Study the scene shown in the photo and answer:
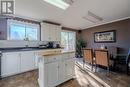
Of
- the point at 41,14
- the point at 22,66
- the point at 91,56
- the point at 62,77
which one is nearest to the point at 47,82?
the point at 62,77

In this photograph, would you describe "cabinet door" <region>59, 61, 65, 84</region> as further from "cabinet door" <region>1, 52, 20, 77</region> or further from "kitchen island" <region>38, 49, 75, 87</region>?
"cabinet door" <region>1, 52, 20, 77</region>

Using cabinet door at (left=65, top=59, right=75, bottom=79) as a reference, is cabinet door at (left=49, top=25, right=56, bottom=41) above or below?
above

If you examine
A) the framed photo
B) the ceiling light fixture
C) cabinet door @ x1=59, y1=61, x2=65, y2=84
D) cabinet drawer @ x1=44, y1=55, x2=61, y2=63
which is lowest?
cabinet door @ x1=59, y1=61, x2=65, y2=84

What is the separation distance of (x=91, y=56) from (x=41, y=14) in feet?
9.52

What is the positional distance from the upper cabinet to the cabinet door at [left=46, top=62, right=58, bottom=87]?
98.5 inches

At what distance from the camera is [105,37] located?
573cm

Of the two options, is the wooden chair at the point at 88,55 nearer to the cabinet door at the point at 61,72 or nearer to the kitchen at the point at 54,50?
the kitchen at the point at 54,50

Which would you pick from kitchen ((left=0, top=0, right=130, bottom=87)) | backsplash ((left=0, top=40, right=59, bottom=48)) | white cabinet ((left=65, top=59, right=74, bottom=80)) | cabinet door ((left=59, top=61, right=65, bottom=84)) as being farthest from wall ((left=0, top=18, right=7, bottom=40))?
white cabinet ((left=65, top=59, right=74, bottom=80))

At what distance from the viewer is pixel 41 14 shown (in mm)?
4137

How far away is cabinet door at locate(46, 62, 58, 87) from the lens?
2.46m

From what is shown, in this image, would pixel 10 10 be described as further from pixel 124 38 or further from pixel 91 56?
pixel 124 38

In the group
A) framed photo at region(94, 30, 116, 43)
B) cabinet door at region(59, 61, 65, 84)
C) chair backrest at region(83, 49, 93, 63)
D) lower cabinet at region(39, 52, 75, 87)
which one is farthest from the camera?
framed photo at region(94, 30, 116, 43)

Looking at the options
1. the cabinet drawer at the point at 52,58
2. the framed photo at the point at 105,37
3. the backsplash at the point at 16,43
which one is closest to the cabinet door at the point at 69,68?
the cabinet drawer at the point at 52,58

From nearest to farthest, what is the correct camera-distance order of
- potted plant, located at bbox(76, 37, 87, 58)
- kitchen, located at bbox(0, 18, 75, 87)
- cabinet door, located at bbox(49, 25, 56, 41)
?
kitchen, located at bbox(0, 18, 75, 87), cabinet door, located at bbox(49, 25, 56, 41), potted plant, located at bbox(76, 37, 87, 58)
